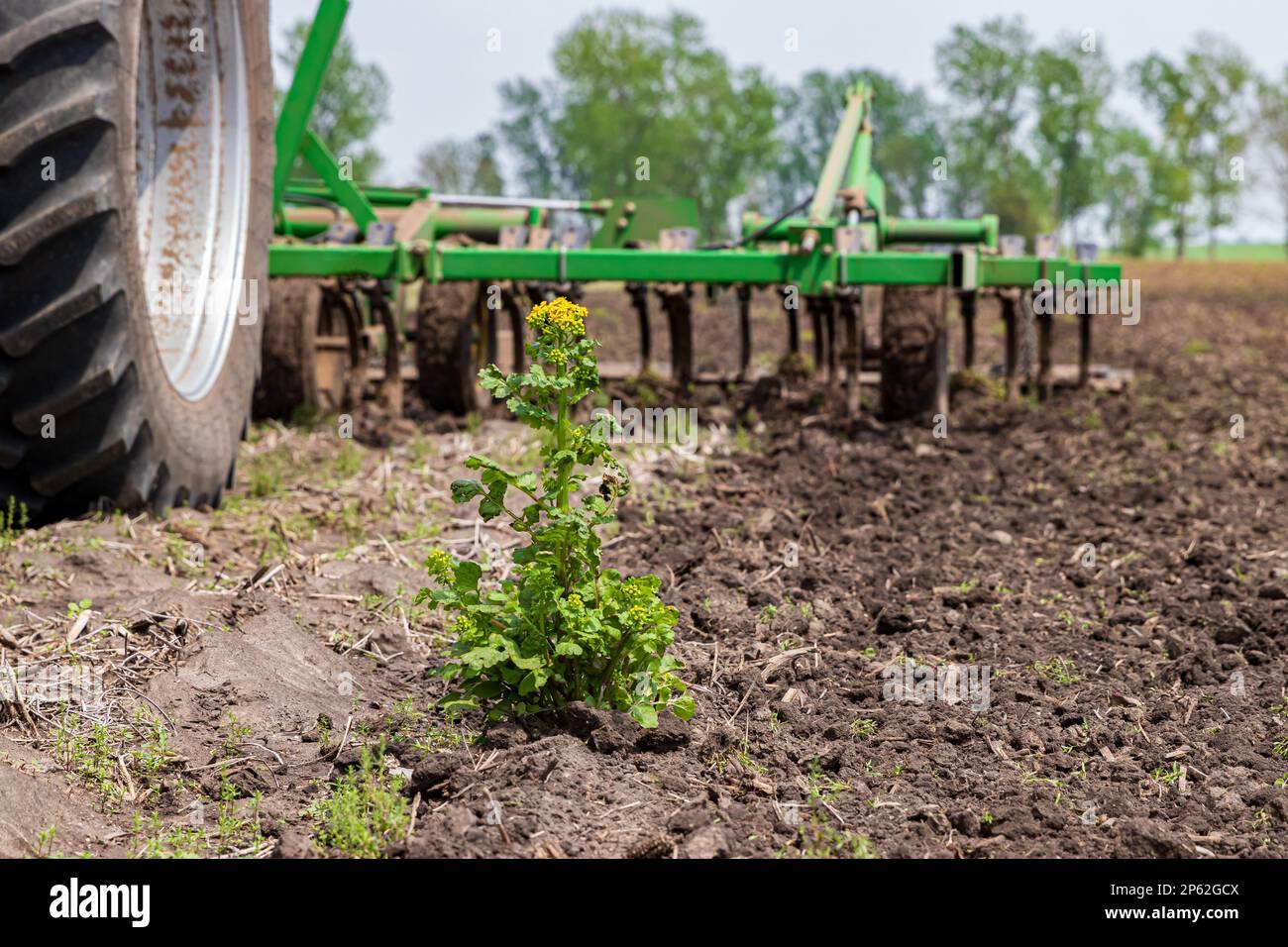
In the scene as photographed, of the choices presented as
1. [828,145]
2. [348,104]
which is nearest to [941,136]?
[828,145]

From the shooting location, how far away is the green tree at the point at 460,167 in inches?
1967

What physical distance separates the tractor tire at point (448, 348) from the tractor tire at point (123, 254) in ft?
7.13

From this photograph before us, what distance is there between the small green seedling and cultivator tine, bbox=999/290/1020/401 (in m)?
5.29

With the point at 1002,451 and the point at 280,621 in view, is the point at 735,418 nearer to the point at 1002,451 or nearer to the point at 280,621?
the point at 1002,451

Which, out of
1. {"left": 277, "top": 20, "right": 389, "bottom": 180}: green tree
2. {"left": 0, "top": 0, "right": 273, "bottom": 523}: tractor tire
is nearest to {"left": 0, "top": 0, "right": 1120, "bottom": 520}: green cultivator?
{"left": 0, "top": 0, "right": 273, "bottom": 523}: tractor tire

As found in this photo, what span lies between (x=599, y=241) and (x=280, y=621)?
6.15 m

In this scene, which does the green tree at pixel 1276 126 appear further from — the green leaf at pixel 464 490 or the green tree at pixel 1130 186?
the green leaf at pixel 464 490

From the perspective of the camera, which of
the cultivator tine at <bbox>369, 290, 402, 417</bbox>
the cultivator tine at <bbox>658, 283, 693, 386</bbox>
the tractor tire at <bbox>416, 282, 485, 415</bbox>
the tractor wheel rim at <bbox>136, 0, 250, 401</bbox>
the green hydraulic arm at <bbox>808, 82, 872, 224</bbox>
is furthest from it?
the cultivator tine at <bbox>658, 283, 693, 386</bbox>

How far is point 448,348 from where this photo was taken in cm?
721

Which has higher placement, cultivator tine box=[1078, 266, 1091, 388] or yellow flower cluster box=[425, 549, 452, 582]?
cultivator tine box=[1078, 266, 1091, 388]

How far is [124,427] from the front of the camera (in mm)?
3896

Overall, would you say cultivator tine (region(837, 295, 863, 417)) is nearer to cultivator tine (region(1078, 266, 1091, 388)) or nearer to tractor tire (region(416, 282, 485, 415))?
cultivator tine (region(1078, 266, 1091, 388))

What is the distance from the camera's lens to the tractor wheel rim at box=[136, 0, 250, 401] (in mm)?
4766
